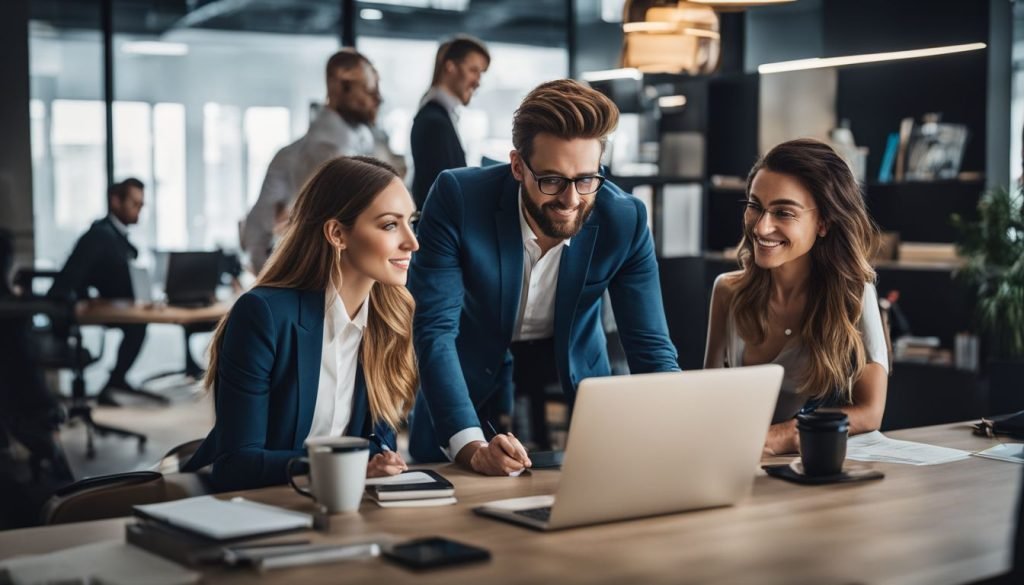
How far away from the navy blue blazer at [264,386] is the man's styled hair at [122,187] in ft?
13.3

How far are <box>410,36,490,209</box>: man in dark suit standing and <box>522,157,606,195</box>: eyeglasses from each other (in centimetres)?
209

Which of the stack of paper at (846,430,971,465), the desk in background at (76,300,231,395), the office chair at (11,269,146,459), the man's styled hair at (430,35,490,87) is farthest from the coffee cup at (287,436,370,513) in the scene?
the office chair at (11,269,146,459)

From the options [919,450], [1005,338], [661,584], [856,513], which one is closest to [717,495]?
[856,513]

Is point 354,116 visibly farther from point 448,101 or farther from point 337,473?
point 337,473

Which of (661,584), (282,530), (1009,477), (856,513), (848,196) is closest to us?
(661,584)

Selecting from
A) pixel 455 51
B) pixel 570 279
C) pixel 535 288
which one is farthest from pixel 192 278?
pixel 570 279

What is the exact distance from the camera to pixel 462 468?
2320mm

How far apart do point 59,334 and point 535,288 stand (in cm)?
353

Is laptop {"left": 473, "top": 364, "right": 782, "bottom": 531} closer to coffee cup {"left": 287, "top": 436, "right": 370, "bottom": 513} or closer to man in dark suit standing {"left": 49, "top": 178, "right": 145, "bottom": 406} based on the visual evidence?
coffee cup {"left": 287, "top": 436, "right": 370, "bottom": 513}

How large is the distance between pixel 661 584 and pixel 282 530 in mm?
548

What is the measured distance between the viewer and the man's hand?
223 centimetres

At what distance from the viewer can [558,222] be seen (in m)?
2.72

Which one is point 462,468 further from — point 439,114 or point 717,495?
point 439,114

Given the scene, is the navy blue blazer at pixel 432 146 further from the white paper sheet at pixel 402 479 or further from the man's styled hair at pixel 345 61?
the white paper sheet at pixel 402 479
